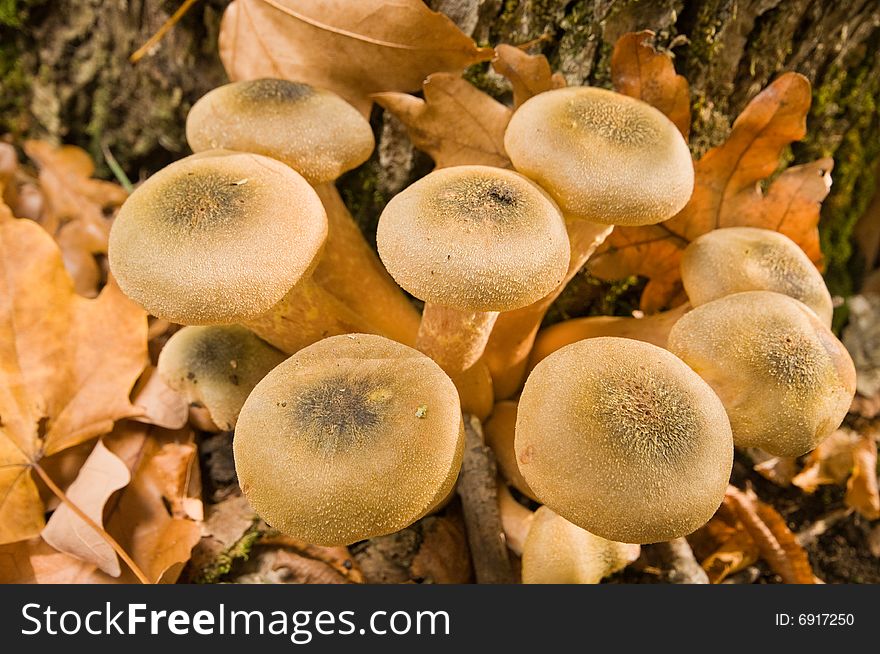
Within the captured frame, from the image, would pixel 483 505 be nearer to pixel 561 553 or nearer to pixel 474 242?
pixel 561 553

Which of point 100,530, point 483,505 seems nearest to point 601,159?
point 483,505

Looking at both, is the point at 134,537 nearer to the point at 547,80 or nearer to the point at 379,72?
the point at 379,72

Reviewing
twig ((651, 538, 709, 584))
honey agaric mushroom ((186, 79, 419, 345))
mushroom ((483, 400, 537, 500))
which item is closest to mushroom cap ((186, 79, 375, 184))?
honey agaric mushroom ((186, 79, 419, 345))

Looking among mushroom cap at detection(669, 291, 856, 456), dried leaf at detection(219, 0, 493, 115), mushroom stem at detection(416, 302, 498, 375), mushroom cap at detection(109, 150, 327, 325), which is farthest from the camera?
dried leaf at detection(219, 0, 493, 115)

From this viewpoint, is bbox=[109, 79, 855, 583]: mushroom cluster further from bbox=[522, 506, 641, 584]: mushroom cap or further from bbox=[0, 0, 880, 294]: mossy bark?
bbox=[0, 0, 880, 294]: mossy bark

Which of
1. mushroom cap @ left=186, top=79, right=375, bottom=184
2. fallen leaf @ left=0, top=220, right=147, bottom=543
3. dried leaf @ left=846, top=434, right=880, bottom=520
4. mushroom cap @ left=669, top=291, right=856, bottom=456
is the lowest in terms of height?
dried leaf @ left=846, top=434, right=880, bottom=520

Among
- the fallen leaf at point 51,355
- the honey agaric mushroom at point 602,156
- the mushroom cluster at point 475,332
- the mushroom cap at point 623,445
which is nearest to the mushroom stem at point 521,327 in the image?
the mushroom cluster at point 475,332
